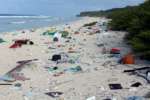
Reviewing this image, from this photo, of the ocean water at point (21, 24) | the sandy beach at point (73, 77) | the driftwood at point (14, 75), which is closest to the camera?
the sandy beach at point (73, 77)

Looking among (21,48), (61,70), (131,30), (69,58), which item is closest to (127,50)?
(131,30)

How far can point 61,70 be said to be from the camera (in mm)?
9133

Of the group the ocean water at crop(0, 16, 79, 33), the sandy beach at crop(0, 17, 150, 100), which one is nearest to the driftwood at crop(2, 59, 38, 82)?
the sandy beach at crop(0, 17, 150, 100)

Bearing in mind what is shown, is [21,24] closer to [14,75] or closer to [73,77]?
[14,75]

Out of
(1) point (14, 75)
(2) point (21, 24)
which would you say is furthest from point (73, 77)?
(2) point (21, 24)

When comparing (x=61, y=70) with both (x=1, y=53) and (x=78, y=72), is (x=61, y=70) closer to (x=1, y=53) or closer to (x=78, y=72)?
(x=78, y=72)

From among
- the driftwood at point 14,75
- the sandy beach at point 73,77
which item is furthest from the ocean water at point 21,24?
the driftwood at point 14,75

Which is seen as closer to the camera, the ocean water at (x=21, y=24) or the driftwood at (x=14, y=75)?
the driftwood at (x=14, y=75)

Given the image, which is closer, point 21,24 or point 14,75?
point 14,75

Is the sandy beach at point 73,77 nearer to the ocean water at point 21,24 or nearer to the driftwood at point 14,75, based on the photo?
the driftwood at point 14,75

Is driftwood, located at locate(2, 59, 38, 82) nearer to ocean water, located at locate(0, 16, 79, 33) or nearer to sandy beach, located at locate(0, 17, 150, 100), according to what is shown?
sandy beach, located at locate(0, 17, 150, 100)

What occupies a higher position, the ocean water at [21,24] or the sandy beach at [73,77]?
the sandy beach at [73,77]

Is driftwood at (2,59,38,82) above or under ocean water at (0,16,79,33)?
above

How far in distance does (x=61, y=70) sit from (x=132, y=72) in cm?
163
